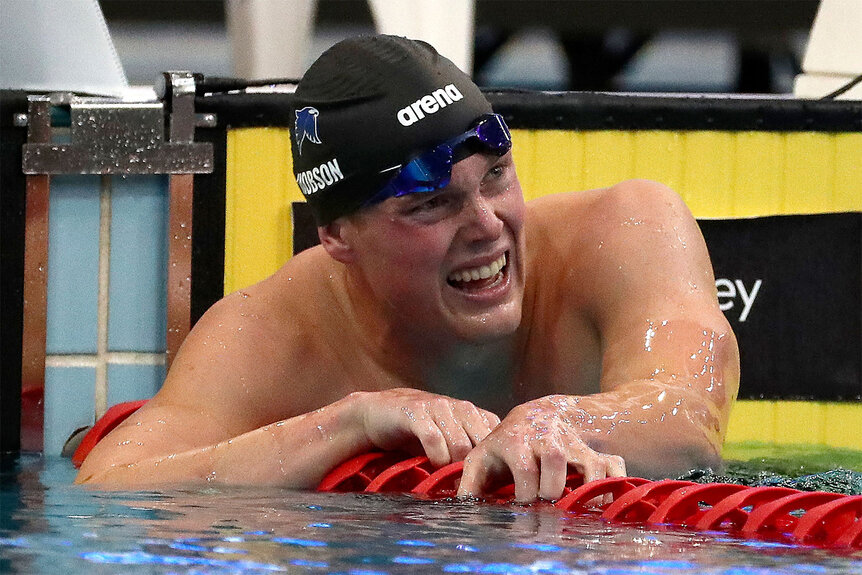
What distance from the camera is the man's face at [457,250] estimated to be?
230 cm

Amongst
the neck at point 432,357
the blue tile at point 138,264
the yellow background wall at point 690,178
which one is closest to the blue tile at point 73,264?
the blue tile at point 138,264

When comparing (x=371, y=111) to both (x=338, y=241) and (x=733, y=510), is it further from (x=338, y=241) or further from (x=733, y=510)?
(x=733, y=510)

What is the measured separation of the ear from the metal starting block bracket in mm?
1361

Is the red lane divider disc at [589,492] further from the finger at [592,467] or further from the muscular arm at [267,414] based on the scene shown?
the muscular arm at [267,414]

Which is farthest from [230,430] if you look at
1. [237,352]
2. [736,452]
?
[736,452]

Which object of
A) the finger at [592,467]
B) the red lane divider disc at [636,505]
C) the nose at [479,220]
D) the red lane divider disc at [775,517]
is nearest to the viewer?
the red lane divider disc at [775,517]

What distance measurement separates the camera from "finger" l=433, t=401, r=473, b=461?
6.46ft

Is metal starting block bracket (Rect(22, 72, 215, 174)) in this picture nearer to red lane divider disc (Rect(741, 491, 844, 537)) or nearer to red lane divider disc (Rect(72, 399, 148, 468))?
red lane divider disc (Rect(72, 399, 148, 468))

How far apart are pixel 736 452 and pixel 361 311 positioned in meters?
1.37

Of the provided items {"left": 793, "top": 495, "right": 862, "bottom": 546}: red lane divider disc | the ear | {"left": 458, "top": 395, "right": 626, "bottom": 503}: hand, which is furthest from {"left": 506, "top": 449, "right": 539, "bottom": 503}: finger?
the ear

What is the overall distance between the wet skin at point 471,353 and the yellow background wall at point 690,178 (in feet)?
3.10

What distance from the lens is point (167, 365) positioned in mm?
3734

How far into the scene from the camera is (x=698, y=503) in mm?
1773

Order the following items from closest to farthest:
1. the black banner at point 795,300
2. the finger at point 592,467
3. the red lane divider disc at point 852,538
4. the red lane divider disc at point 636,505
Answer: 1. the red lane divider disc at point 852,538
2. the red lane divider disc at point 636,505
3. the finger at point 592,467
4. the black banner at point 795,300
